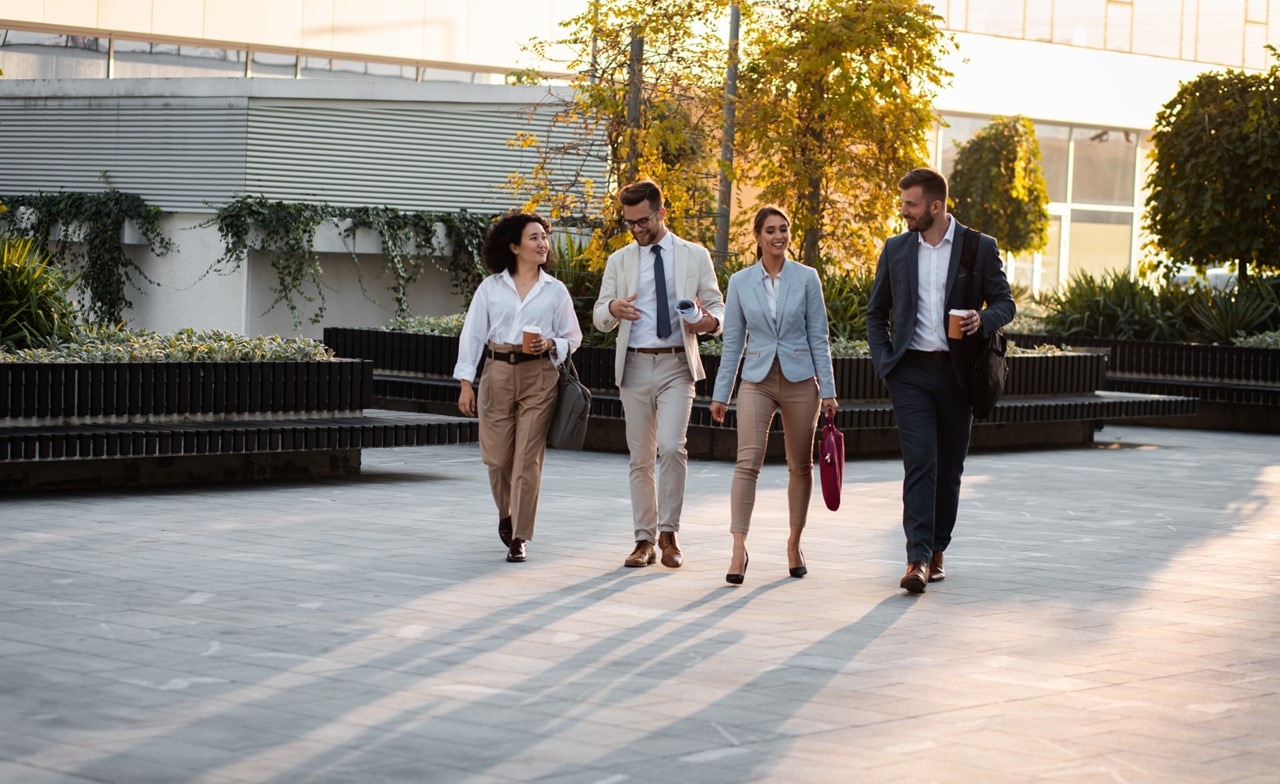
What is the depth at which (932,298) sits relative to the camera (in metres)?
8.54

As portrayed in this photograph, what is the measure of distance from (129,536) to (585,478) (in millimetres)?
4395

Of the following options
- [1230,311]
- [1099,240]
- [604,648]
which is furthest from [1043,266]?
[604,648]

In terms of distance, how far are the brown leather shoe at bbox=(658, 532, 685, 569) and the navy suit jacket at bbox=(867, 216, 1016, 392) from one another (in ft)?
4.21

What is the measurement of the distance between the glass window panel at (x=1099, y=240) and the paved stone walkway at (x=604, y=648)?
1310 inches

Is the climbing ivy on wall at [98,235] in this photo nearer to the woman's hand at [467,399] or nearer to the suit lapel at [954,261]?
the woman's hand at [467,399]

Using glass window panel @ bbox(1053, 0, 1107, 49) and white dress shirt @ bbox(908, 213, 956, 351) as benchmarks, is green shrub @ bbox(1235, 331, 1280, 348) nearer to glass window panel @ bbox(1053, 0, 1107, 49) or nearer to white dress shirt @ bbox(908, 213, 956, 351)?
white dress shirt @ bbox(908, 213, 956, 351)

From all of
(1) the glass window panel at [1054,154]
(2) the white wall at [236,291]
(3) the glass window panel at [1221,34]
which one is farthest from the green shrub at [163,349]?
(3) the glass window panel at [1221,34]

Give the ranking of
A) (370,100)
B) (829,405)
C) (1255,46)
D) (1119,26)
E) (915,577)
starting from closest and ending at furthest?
(915,577) < (829,405) < (370,100) < (1119,26) < (1255,46)

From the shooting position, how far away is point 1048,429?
18.0m

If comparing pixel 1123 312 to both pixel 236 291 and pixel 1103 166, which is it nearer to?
pixel 236 291

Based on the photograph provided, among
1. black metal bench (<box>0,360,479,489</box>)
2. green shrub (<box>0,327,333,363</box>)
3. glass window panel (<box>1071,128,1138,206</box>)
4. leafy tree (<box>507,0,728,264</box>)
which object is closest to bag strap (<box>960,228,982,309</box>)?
black metal bench (<box>0,360,479,489</box>)

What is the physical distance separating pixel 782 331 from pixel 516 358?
1.37 m

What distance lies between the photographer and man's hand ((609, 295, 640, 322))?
351 inches

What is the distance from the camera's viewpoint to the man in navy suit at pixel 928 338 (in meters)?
8.51
